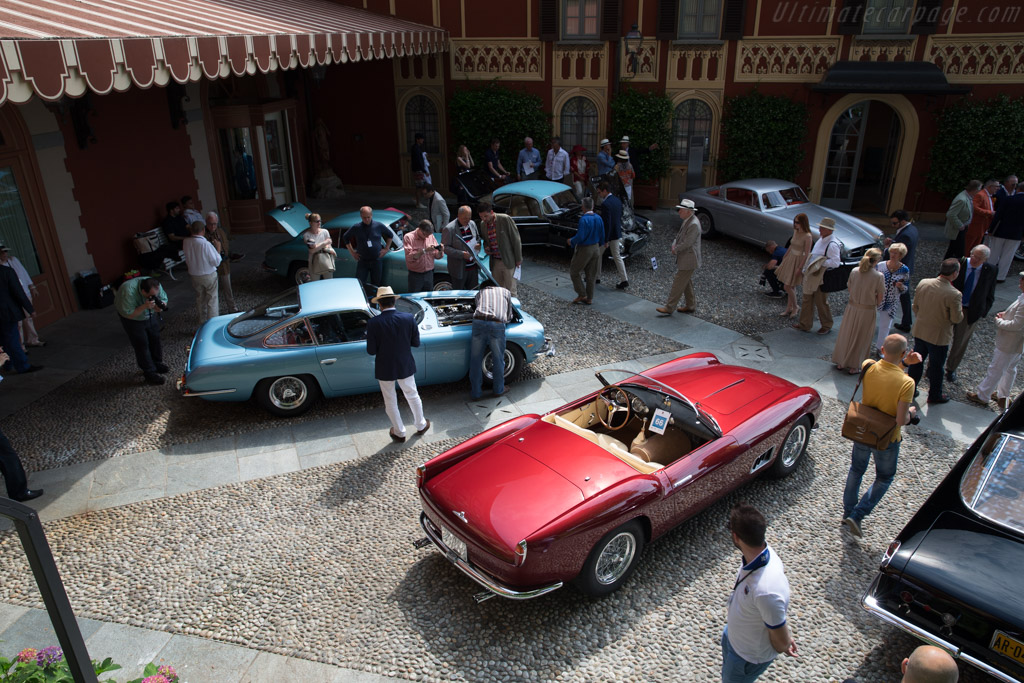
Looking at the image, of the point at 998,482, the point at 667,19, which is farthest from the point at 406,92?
the point at 998,482

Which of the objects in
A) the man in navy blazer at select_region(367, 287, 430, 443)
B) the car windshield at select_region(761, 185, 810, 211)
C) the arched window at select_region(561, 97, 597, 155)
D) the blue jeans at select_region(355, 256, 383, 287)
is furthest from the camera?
the arched window at select_region(561, 97, 597, 155)

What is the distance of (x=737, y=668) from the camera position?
3.95m

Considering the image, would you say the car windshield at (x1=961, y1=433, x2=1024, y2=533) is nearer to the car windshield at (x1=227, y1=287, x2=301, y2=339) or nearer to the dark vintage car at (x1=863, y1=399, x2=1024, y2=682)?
the dark vintage car at (x1=863, y1=399, x2=1024, y2=682)

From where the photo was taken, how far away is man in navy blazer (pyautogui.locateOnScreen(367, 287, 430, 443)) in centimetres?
691

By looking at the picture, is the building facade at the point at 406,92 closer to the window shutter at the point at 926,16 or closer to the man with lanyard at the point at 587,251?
the window shutter at the point at 926,16

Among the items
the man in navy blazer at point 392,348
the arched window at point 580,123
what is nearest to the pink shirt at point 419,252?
the man in navy blazer at point 392,348

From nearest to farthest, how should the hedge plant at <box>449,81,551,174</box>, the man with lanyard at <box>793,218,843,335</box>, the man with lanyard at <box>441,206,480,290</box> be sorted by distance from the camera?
1. the man with lanyard at <box>793,218,843,335</box>
2. the man with lanyard at <box>441,206,480,290</box>
3. the hedge plant at <box>449,81,551,174</box>

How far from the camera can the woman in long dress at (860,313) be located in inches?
329

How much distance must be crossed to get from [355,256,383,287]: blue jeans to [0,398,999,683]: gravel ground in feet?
14.3

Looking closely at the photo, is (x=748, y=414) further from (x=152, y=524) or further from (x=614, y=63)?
(x=614, y=63)

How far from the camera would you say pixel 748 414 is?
6129 mm

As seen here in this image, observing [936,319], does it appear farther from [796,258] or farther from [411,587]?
[411,587]

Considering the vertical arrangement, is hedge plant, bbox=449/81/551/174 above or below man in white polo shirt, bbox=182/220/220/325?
above

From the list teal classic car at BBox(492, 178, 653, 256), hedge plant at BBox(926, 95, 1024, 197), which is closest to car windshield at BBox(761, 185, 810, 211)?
teal classic car at BBox(492, 178, 653, 256)
